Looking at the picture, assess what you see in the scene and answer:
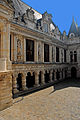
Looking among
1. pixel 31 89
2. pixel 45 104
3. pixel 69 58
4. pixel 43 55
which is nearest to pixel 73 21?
pixel 69 58

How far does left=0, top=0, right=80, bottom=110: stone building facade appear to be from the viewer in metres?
10.2

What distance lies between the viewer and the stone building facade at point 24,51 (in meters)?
10.2

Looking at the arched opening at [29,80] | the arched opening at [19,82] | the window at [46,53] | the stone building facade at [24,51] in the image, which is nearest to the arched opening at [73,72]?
the stone building facade at [24,51]

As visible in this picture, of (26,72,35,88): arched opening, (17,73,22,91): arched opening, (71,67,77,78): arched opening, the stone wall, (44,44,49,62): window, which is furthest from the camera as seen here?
(71,67,77,78): arched opening

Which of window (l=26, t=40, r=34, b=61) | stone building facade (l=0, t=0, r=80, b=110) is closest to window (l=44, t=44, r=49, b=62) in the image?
stone building facade (l=0, t=0, r=80, b=110)

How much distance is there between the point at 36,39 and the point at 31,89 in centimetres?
884

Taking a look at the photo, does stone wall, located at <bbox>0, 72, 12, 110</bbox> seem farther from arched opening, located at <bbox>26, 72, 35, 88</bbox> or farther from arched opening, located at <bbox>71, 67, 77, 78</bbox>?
arched opening, located at <bbox>71, 67, 77, 78</bbox>

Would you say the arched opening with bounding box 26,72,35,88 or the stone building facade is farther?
the arched opening with bounding box 26,72,35,88

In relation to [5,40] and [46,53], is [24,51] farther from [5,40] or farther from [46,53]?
[46,53]

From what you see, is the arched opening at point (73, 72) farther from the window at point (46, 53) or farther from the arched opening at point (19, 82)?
the arched opening at point (19, 82)

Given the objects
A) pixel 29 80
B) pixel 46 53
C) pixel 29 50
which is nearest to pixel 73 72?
pixel 46 53

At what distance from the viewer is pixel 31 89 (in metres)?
16.9

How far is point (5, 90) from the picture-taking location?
9828mm

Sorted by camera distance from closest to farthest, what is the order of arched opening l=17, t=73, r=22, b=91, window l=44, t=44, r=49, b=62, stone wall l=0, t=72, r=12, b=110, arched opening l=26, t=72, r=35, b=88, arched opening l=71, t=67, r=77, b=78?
stone wall l=0, t=72, r=12, b=110 → arched opening l=17, t=73, r=22, b=91 → arched opening l=26, t=72, r=35, b=88 → window l=44, t=44, r=49, b=62 → arched opening l=71, t=67, r=77, b=78
